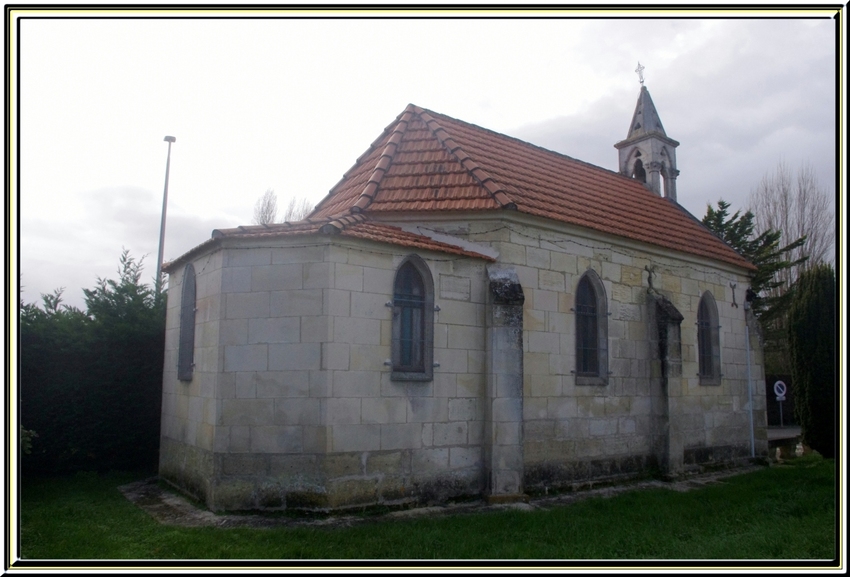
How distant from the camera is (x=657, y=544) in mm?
7957

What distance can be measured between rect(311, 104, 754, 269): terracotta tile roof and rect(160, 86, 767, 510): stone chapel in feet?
0.20

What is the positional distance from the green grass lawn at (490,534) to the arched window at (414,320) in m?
2.28

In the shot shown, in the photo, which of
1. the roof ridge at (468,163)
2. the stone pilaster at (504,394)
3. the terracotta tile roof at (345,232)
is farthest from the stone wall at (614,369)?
the terracotta tile roof at (345,232)

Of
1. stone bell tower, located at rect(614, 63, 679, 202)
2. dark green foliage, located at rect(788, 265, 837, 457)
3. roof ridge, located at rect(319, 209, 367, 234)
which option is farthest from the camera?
stone bell tower, located at rect(614, 63, 679, 202)

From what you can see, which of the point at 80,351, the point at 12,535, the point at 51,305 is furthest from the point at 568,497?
the point at 51,305

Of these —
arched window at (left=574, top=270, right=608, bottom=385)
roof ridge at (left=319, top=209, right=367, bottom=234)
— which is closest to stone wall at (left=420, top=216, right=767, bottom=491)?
arched window at (left=574, top=270, right=608, bottom=385)

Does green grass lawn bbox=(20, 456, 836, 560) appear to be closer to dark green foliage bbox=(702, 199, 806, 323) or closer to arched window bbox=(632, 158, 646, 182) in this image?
arched window bbox=(632, 158, 646, 182)

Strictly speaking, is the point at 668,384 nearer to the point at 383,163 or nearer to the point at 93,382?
Result: the point at 383,163

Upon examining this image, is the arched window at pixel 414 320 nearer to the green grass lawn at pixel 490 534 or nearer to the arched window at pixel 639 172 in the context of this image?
the green grass lawn at pixel 490 534

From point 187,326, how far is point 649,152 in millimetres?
13789

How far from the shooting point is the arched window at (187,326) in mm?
11023

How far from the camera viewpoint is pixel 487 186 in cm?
1135

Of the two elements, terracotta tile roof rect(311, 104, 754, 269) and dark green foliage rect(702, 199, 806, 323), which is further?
dark green foliage rect(702, 199, 806, 323)

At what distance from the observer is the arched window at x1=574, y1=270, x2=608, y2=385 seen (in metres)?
12.1
